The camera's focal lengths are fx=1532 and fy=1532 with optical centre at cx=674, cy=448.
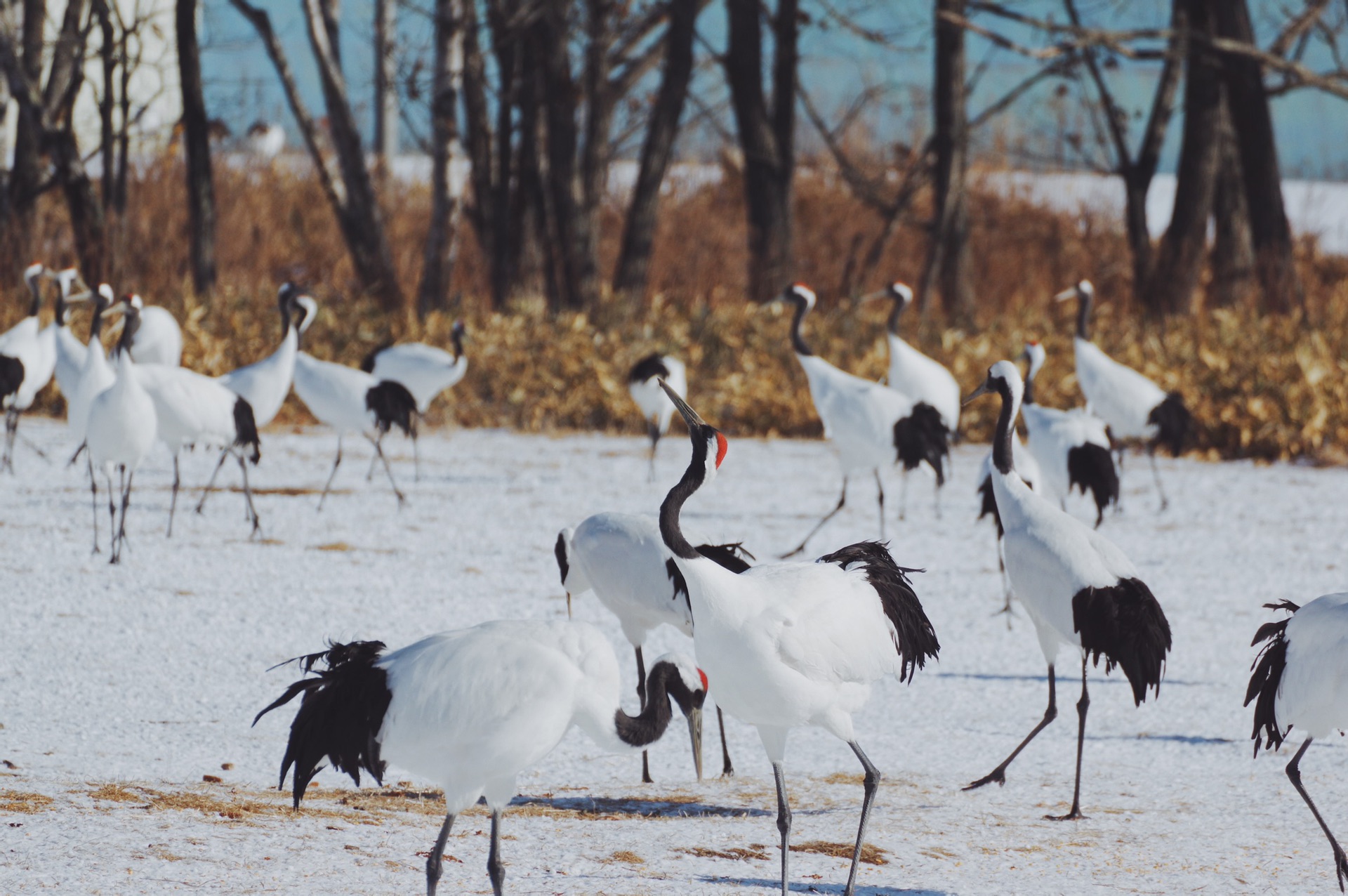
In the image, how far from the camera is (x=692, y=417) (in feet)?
13.3

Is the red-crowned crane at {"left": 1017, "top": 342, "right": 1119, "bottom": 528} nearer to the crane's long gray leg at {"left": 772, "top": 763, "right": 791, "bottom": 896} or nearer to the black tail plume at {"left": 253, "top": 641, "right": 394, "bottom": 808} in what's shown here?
the crane's long gray leg at {"left": 772, "top": 763, "right": 791, "bottom": 896}

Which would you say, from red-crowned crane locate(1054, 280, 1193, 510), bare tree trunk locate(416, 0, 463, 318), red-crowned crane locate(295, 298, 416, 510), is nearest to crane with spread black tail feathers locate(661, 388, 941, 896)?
red-crowned crane locate(295, 298, 416, 510)

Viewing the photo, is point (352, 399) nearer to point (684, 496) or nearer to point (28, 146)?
point (684, 496)

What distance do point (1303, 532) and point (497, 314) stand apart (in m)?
8.26

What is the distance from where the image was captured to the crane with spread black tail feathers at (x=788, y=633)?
154 inches

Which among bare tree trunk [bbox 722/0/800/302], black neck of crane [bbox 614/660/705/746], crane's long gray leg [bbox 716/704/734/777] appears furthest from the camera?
bare tree trunk [bbox 722/0/800/302]

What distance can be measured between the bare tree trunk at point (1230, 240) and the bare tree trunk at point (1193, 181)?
337 mm

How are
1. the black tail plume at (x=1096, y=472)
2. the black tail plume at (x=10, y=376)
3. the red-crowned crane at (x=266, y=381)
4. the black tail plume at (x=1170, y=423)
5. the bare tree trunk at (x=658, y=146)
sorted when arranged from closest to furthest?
the black tail plume at (x=1096, y=472) < the red-crowned crane at (x=266, y=381) < the black tail plume at (x=10, y=376) < the black tail plume at (x=1170, y=423) < the bare tree trunk at (x=658, y=146)

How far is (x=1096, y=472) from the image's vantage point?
8023 millimetres

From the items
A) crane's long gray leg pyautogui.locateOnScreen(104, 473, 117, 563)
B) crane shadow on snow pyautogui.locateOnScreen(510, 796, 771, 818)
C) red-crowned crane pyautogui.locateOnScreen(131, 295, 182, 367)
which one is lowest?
crane shadow on snow pyautogui.locateOnScreen(510, 796, 771, 818)

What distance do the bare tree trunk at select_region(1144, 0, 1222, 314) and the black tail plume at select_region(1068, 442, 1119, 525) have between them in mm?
10217

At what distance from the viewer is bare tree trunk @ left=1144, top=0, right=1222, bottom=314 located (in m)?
17.8

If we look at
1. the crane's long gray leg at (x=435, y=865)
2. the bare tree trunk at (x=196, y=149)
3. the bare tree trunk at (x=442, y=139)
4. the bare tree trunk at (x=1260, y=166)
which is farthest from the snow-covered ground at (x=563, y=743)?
the bare tree trunk at (x=1260, y=166)

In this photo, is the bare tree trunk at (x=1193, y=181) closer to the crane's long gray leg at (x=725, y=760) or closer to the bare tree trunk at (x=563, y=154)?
the bare tree trunk at (x=563, y=154)
